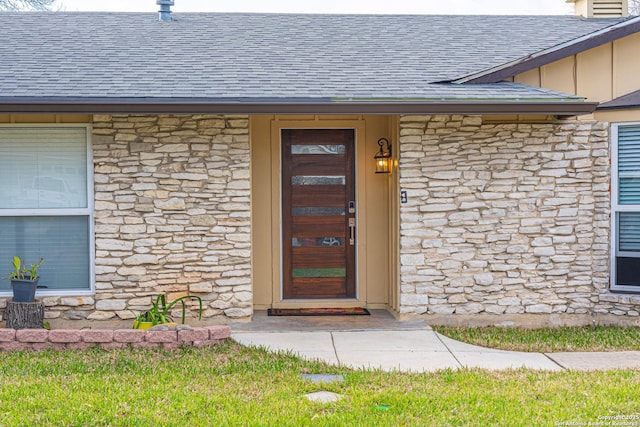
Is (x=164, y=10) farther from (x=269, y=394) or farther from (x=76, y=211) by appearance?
(x=269, y=394)

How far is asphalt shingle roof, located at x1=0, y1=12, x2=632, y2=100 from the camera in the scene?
7.59 m

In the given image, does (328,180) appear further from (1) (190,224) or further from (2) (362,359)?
(2) (362,359)

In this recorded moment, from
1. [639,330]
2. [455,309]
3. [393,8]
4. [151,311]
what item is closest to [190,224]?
[151,311]

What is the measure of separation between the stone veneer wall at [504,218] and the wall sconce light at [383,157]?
0.70 metres

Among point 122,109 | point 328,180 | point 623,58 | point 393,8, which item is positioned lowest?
point 328,180

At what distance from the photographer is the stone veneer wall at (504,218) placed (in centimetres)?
791

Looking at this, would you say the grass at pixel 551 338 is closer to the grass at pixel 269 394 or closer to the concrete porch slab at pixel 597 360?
the concrete porch slab at pixel 597 360

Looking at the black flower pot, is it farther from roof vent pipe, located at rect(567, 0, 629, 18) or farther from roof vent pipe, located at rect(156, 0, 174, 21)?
roof vent pipe, located at rect(567, 0, 629, 18)

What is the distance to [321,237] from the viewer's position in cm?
886

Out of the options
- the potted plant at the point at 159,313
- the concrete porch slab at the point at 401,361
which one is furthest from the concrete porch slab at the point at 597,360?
the potted plant at the point at 159,313

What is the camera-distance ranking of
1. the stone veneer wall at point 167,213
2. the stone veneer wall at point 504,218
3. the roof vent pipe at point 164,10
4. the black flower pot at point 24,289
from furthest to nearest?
the roof vent pipe at point 164,10, the stone veneer wall at point 504,218, the stone veneer wall at point 167,213, the black flower pot at point 24,289

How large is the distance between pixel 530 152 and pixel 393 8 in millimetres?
22843

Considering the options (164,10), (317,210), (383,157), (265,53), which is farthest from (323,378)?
(164,10)

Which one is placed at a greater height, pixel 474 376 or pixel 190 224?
pixel 190 224
